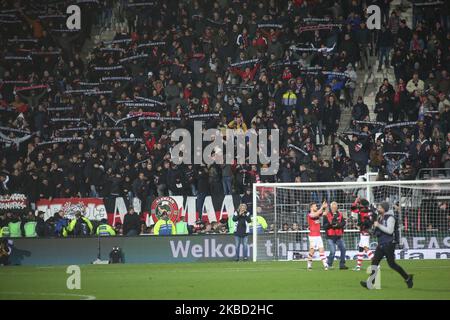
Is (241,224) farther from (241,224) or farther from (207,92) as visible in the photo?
(207,92)

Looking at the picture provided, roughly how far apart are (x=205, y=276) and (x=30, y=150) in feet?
42.8

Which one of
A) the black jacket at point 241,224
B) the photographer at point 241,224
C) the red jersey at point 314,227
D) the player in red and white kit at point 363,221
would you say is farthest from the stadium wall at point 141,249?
the player in red and white kit at point 363,221

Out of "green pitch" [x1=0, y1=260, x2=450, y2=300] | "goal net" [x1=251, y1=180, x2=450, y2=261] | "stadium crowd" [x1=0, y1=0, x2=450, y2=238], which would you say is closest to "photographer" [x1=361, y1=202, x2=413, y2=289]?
"green pitch" [x1=0, y1=260, x2=450, y2=300]

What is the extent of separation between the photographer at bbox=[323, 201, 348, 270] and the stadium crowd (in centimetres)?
497

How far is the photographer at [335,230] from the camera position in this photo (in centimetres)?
2631

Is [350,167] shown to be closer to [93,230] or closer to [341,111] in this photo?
[341,111]

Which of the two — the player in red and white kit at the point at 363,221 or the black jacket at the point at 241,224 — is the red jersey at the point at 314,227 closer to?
the player in red and white kit at the point at 363,221

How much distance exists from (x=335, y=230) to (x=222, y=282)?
218 inches

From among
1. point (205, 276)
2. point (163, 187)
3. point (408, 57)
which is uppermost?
point (408, 57)

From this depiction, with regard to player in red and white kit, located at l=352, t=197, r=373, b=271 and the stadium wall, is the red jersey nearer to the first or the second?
player in red and white kit, located at l=352, t=197, r=373, b=271

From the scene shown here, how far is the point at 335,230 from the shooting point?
26516mm

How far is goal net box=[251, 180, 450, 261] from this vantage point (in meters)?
29.4
